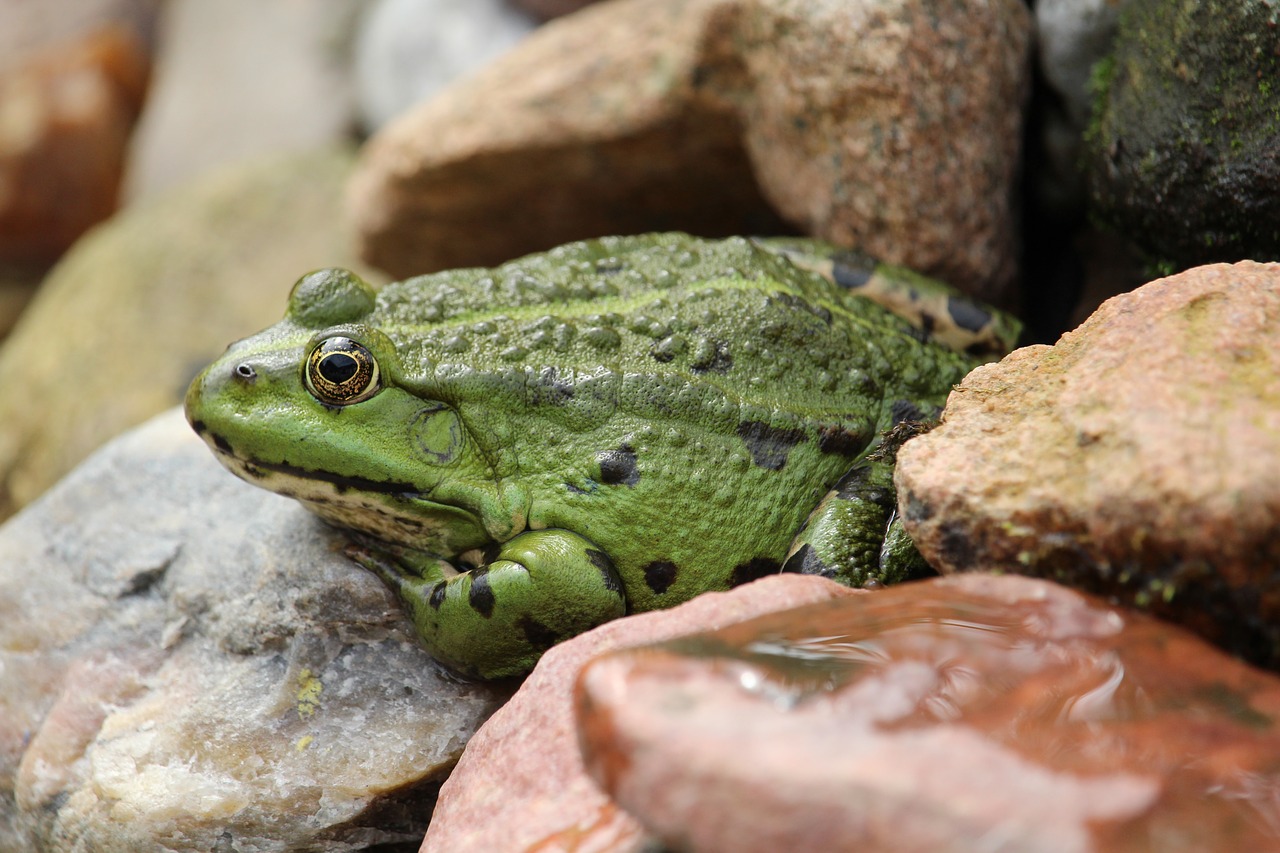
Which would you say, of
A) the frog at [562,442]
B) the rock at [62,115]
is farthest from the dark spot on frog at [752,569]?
the rock at [62,115]

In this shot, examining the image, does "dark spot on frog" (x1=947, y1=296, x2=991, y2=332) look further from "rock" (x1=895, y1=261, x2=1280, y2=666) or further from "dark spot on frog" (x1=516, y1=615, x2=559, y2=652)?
"dark spot on frog" (x1=516, y1=615, x2=559, y2=652)

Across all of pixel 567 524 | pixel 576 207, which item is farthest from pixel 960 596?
pixel 576 207

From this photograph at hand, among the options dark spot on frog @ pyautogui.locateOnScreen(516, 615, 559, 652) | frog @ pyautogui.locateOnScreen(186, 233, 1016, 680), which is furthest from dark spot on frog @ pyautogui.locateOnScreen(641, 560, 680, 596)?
dark spot on frog @ pyautogui.locateOnScreen(516, 615, 559, 652)

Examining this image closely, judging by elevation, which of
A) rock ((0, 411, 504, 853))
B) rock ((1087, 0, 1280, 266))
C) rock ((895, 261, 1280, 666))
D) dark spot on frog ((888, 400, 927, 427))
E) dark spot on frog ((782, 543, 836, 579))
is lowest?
rock ((0, 411, 504, 853))

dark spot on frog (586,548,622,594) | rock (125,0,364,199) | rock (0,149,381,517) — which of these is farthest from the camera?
rock (125,0,364,199)

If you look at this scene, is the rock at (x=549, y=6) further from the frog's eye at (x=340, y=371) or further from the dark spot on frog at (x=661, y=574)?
the dark spot on frog at (x=661, y=574)

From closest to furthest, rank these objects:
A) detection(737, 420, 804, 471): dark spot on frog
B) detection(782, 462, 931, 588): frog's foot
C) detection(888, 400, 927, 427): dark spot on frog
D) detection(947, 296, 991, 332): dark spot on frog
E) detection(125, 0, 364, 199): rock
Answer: detection(782, 462, 931, 588): frog's foot, detection(737, 420, 804, 471): dark spot on frog, detection(888, 400, 927, 427): dark spot on frog, detection(947, 296, 991, 332): dark spot on frog, detection(125, 0, 364, 199): rock

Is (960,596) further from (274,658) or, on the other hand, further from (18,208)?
(18,208)
